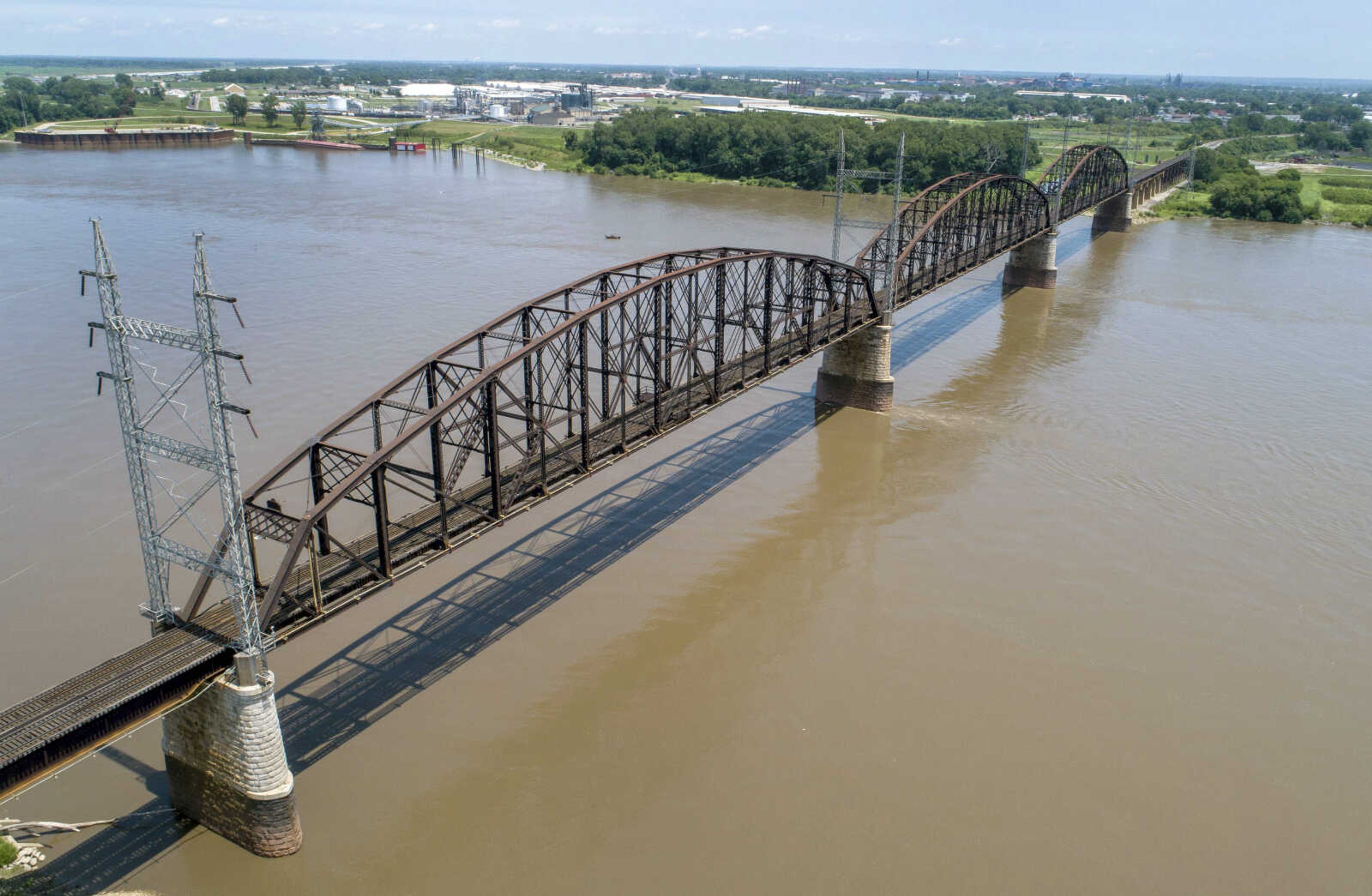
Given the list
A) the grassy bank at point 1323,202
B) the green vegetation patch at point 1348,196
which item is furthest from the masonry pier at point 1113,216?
the green vegetation patch at point 1348,196

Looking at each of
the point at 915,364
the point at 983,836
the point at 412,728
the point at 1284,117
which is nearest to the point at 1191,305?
the point at 915,364

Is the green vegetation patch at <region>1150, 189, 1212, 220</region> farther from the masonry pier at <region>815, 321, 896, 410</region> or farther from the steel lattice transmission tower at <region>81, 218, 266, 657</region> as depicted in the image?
the steel lattice transmission tower at <region>81, 218, 266, 657</region>

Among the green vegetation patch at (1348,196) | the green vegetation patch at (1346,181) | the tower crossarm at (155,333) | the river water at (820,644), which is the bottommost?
the river water at (820,644)

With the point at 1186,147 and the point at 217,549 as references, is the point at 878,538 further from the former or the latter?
the point at 1186,147

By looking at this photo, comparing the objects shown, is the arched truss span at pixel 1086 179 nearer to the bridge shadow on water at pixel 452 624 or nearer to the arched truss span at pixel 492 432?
the arched truss span at pixel 492 432

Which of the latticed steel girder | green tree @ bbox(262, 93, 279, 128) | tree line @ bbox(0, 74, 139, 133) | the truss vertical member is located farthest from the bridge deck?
green tree @ bbox(262, 93, 279, 128)

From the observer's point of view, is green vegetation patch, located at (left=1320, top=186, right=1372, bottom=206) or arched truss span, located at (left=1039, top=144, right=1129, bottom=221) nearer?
arched truss span, located at (left=1039, top=144, right=1129, bottom=221)

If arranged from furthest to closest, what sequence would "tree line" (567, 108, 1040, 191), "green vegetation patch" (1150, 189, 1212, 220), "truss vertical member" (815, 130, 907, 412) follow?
"tree line" (567, 108, 1040, 191) < "green vegetation patch" (1150, 189, 1212, 220) < "truss vertical member" (815, 130, 907, 412)
